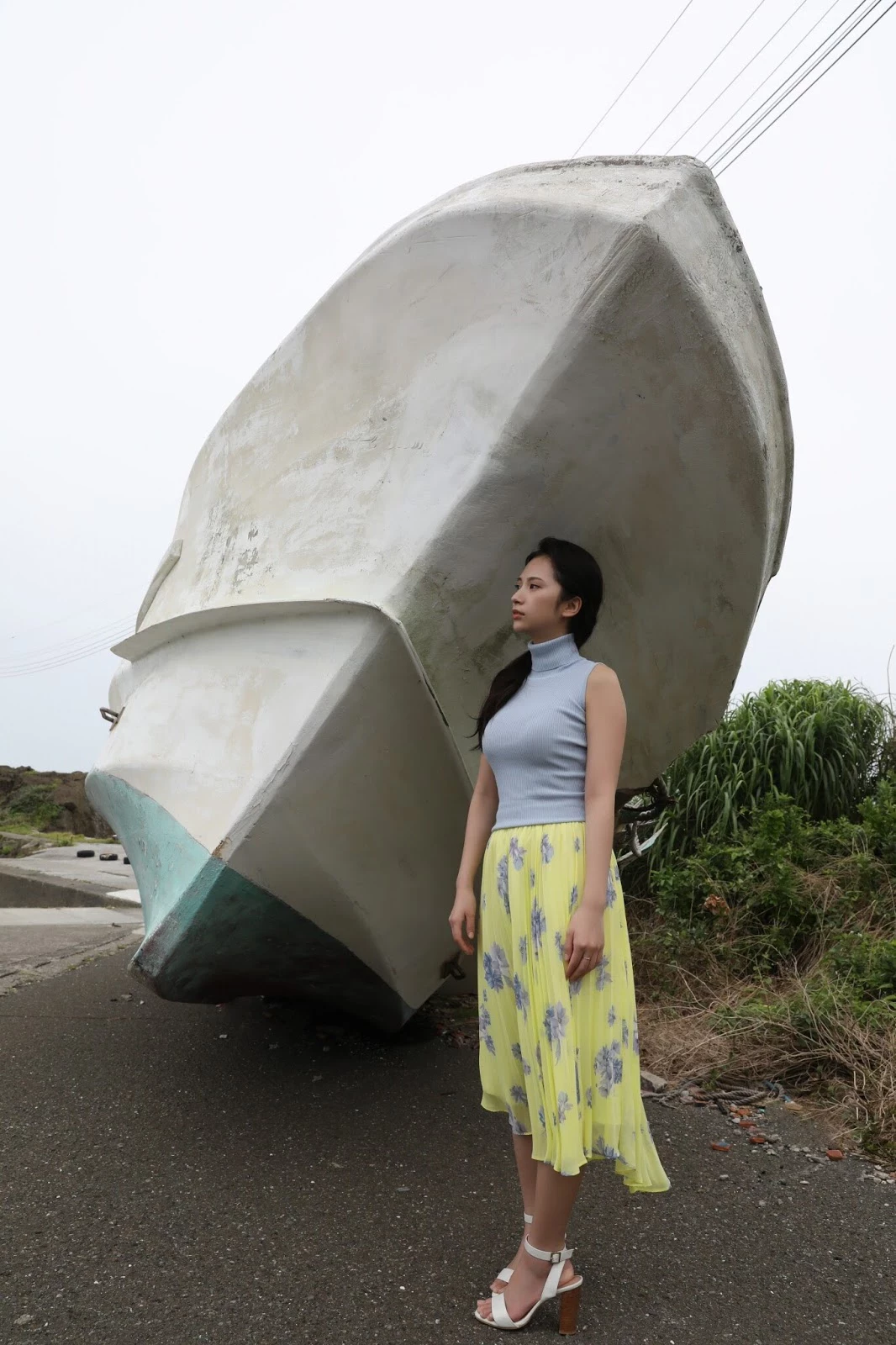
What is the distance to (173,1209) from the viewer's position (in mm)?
2455

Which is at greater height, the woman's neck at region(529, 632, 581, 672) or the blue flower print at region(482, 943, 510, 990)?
the woman's neck at region(529, 632, 581, 672)

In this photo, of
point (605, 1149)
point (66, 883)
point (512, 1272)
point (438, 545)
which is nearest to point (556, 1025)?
point (605, 1149)

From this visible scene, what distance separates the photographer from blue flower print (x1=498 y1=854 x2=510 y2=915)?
2092 mm

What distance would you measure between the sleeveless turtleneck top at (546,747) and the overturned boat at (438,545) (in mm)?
638

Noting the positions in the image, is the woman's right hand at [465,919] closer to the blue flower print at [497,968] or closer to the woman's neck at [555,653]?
the blue flower print at [497,968]

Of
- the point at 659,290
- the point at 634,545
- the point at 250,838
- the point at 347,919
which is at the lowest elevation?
the point at 347,919

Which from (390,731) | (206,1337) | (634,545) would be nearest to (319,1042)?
(390,731)

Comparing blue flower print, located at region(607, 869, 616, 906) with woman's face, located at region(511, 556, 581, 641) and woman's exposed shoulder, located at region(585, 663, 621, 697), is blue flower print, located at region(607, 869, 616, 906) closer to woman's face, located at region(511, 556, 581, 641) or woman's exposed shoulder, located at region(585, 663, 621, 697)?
woman's exposed shoulder, located at region(585, 663, 621, 697)

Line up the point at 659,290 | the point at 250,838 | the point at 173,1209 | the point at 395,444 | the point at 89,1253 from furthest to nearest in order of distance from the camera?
1. the point at 395,444
2. the point at 250,838
3. the point at 659,290
4. the point at 173,1209
5. the point at 89,1253

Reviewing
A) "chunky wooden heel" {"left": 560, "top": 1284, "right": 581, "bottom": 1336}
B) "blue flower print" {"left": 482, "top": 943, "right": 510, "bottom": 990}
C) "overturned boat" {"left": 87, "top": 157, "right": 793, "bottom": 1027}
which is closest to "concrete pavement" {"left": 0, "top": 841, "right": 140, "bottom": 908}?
"overturned boat" {"left": 87, "top": 157, "right": 793, "bottom": 1027}

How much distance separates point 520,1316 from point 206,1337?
23.1 inches

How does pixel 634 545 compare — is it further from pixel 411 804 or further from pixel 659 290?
pixel 411 804

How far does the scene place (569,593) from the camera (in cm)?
226

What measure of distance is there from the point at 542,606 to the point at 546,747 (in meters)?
0.33
